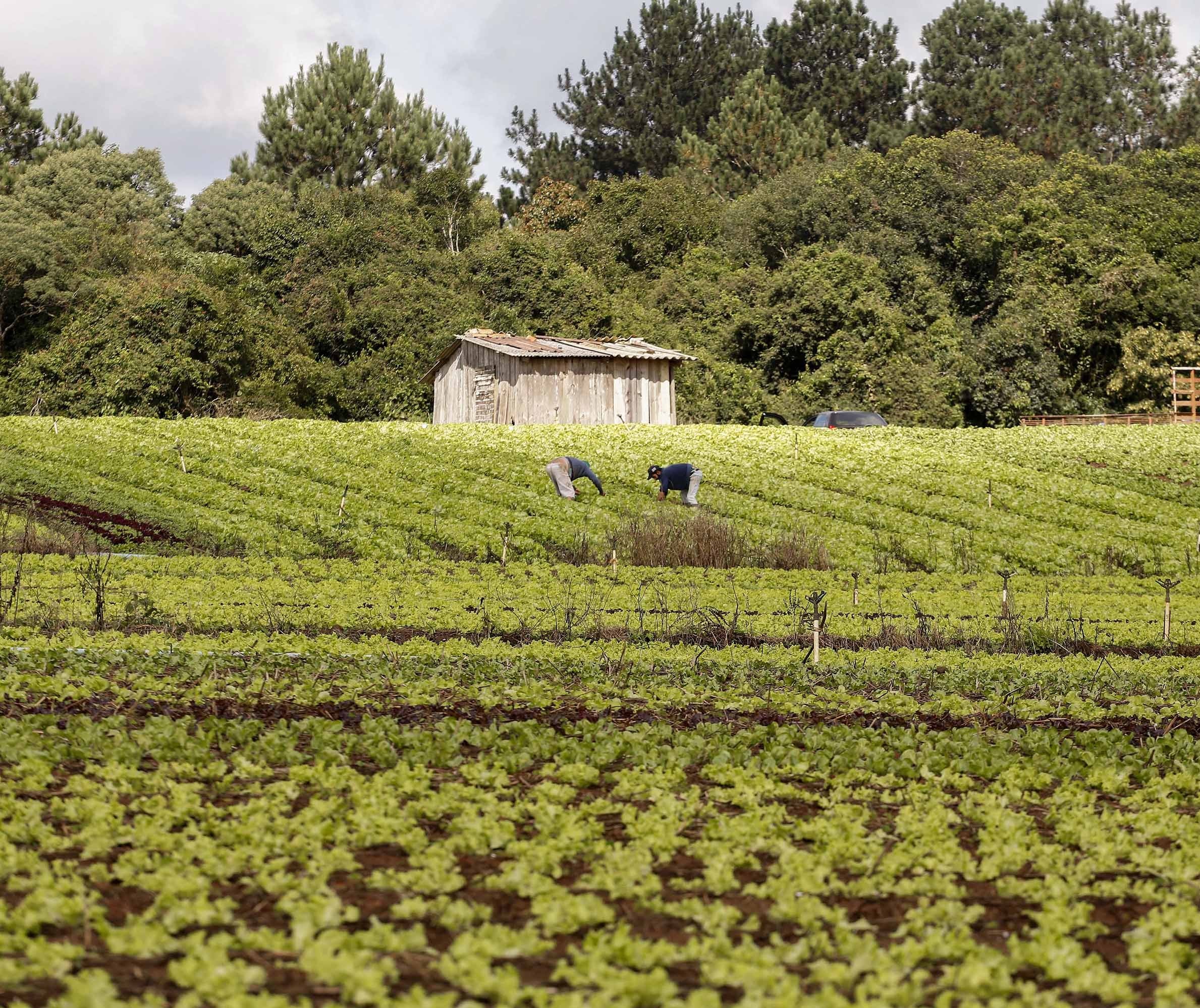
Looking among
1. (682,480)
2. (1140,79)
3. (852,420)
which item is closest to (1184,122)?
(1140,79)

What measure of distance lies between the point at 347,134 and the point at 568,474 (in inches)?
1985

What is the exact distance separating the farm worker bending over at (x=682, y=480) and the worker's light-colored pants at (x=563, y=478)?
1.73 meters

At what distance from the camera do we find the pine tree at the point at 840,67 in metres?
81.5

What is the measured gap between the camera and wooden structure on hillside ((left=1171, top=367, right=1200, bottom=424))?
48.1 meters

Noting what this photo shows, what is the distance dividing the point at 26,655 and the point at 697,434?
89.0 feet

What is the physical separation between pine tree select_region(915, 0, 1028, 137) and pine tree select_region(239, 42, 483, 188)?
28.3 metres

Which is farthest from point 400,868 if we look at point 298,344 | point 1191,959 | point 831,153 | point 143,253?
point 831,153

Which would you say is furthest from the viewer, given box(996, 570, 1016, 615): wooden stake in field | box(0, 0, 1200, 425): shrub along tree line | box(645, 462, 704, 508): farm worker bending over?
box(0, 0, 1200, 425): shrub along tree line

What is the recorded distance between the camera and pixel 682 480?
2738 centimetres

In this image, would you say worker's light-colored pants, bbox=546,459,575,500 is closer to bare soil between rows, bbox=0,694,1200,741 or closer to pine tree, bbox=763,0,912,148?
bare soil between rows, bbox=0,694,1200,741

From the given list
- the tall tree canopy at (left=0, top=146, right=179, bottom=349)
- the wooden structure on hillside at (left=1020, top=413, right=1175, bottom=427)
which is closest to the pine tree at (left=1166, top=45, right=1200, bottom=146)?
the wooden structure on hillside at (left=1020, top=413, right=1175, bottom=427)

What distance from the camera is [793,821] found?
730 cm

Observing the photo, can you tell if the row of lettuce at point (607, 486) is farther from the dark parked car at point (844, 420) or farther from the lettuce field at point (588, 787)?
the dark parked car at point (844, 420)

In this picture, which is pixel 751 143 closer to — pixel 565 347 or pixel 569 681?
pixel 565 347
